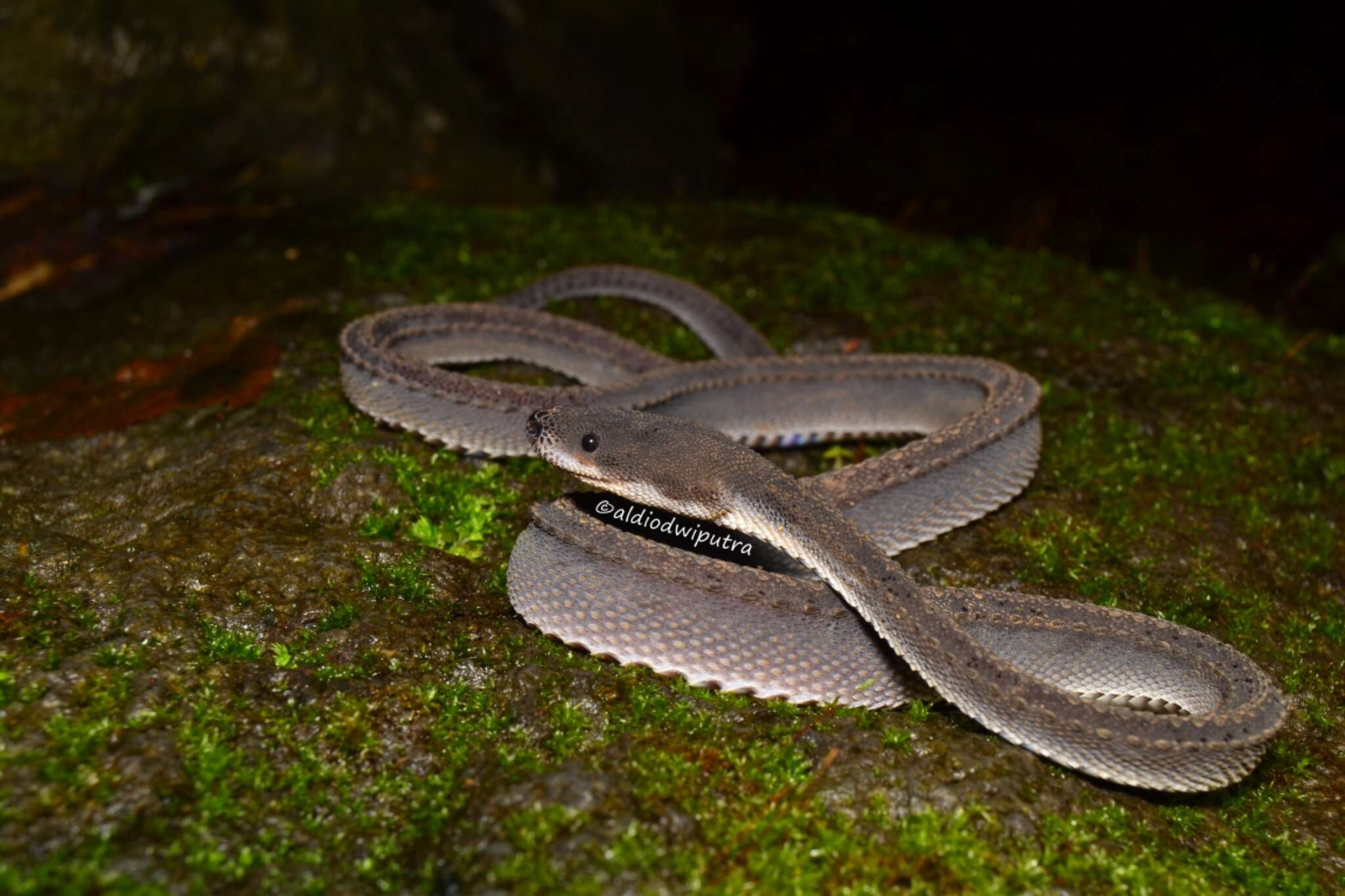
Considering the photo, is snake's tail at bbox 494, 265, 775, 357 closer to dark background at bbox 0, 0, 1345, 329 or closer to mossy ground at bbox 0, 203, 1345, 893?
mossy ground at bbox 0, 203, 1345, 893

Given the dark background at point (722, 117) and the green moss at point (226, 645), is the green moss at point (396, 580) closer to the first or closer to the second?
the green moss at point (226, 645)

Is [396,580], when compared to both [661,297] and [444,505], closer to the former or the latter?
[444,505]

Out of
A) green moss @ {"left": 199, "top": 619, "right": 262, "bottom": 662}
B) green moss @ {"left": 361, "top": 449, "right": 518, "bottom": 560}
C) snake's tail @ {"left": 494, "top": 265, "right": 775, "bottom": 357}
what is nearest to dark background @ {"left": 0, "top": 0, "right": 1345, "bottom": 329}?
snake's tail @ {"left": 494, "top": 265, "right": 775, "bottom": 357}

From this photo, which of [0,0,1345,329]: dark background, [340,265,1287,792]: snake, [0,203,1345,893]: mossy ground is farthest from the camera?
[0,0,1345,329]: dark background

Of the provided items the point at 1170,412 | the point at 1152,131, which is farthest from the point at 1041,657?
the point at 1152,131

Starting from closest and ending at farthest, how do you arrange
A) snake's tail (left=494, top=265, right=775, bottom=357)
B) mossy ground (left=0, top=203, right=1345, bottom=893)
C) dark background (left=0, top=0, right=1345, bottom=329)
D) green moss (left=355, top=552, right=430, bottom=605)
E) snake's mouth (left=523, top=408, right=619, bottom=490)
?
mossy ground (left=0, top=203, right=1345, bottom=893) → green moss (left=355, top=552, right=430, bottom=605) → snake's mouth (left=523, top=408, right=619, bottom=490) → snake's tail (left=494, top=265, right=775, bottom=357) → dark background (left=0, top=0, right=1345, bottom=329)

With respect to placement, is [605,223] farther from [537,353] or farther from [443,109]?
A: [443,109]

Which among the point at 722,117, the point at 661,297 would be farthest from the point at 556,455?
the point at 722,117

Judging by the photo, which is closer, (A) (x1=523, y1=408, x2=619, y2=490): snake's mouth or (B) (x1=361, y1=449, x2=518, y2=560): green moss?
(A) (x1=523, y1=408, x2=619, y2=490): snake's mouth
